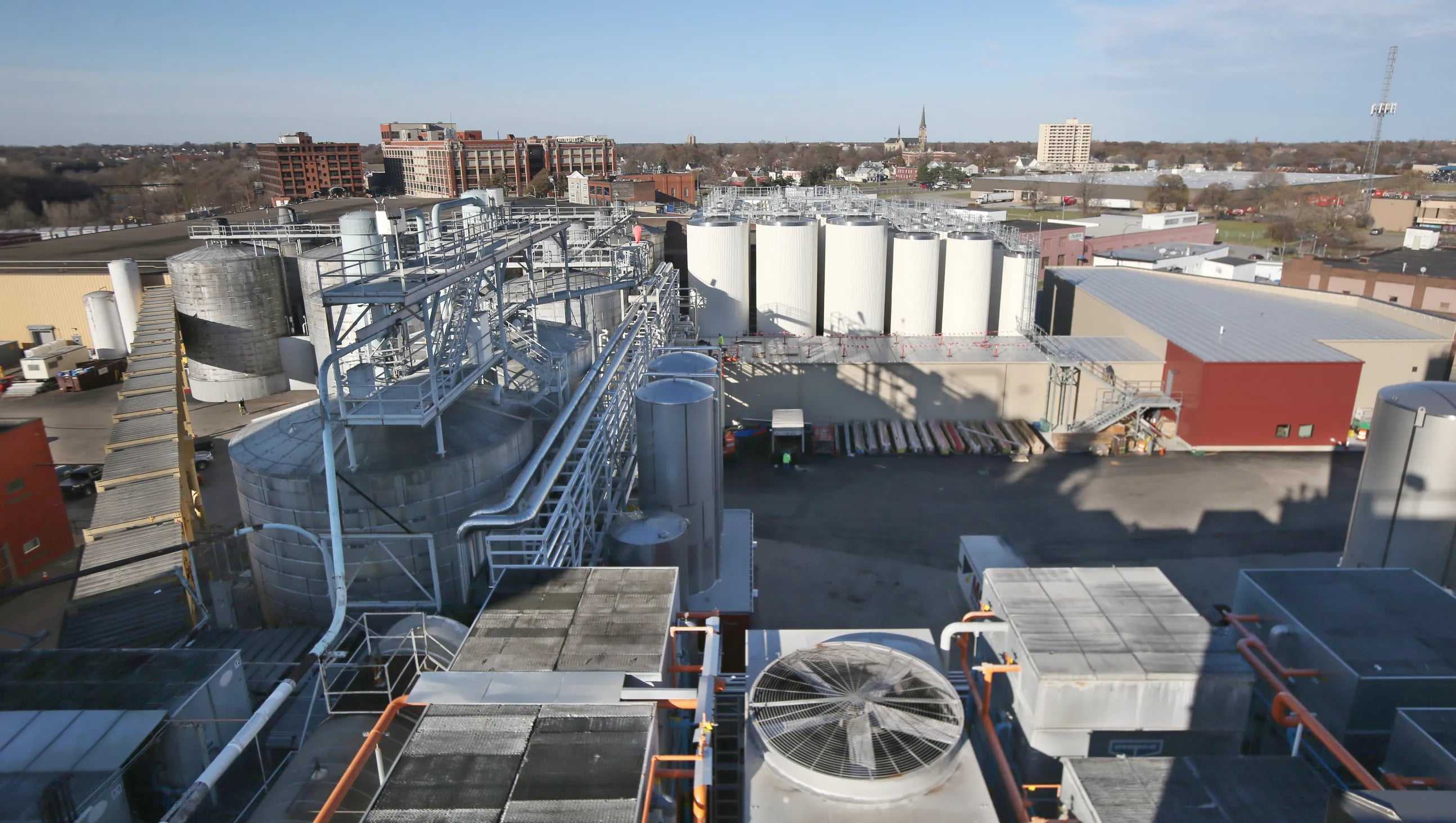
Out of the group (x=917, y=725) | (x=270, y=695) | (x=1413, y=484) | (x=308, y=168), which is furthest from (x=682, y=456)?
(x=308, y=168)

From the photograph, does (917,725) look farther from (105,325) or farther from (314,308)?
(105,325)

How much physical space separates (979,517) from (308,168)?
99.2 m

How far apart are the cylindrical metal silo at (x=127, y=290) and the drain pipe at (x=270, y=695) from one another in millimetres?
28763

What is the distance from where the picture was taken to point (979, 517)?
2109 centimetres

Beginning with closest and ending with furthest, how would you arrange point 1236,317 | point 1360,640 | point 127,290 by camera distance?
point 1360,640 < point 1236,317 < point 127,290

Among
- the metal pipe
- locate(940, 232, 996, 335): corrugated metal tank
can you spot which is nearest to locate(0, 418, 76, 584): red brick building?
the metal pipe

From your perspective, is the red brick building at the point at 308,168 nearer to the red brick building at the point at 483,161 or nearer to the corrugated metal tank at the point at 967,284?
the red brick building at the point at 483,161

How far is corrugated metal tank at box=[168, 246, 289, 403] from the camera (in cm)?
3053

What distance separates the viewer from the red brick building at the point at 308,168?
305 feet

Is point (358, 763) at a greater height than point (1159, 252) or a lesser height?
greater

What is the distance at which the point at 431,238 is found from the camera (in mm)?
12766

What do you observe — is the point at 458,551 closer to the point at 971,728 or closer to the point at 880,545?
the point at 971,728

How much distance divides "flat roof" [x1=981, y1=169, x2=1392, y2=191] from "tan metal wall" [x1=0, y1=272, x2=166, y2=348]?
3593 inches

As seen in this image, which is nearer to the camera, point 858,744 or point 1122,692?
point 858,744
